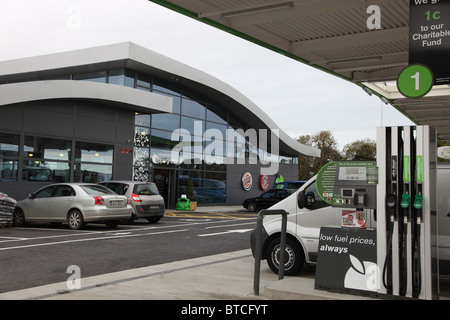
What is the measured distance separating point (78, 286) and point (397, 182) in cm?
454

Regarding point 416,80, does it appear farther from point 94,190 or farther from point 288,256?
point 94,190

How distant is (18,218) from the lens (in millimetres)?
14984

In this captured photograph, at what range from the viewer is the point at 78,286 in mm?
6473

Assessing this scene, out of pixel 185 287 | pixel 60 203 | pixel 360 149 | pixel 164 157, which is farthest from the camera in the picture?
pixel 360 149

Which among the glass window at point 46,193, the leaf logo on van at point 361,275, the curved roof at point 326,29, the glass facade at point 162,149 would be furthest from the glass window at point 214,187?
the leaf logo on van at point 361,275

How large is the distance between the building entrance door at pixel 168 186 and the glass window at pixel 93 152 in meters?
3.96

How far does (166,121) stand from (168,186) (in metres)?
3.76

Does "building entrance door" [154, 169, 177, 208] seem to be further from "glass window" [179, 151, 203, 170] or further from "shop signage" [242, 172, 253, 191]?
"shop signage" [242, 172, 253, 191]

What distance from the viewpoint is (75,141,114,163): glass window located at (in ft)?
69.6

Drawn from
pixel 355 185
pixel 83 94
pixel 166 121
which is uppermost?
pixel 83 94

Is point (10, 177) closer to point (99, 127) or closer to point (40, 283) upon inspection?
point (99, 127)

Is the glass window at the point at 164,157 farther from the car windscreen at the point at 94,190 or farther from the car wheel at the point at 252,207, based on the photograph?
the car windscreen at the point at 94,190

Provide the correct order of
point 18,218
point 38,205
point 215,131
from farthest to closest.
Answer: point 215,131
point 18,218
point 38,205

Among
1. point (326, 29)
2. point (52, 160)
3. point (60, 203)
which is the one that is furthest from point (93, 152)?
point (326, 29)
